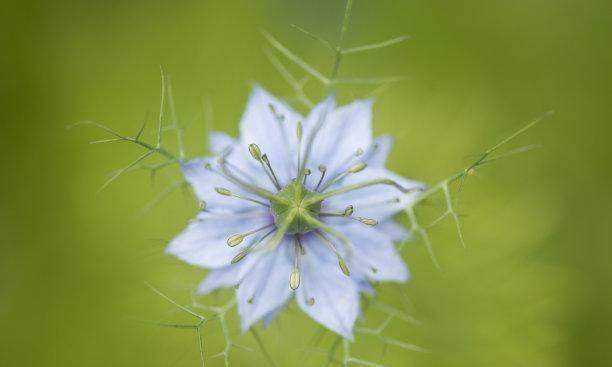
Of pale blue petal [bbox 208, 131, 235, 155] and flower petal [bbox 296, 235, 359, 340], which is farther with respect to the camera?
pale blue petal [bbox 208, 131, 235, 155]

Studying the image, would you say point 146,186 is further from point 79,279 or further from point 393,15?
point 393,15

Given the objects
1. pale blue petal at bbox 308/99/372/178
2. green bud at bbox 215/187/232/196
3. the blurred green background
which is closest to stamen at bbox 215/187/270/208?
green bud at bbox 215/187/232/196

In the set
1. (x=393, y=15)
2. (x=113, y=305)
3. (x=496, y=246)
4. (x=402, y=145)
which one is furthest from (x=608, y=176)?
(x=113, y=305)

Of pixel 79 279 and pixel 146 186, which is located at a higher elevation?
pixel 146 186

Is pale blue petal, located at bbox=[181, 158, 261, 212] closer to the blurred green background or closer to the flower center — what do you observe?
the flower center

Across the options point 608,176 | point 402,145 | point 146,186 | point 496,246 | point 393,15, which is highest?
point 393,15

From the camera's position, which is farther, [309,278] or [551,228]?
[551,228]
